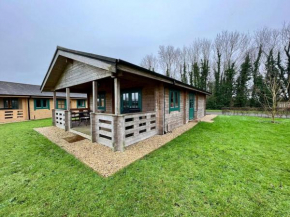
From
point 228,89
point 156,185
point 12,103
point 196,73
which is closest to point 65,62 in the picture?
point 156,185

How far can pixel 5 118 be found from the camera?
34.6ft

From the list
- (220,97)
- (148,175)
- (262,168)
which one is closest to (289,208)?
(262,168)

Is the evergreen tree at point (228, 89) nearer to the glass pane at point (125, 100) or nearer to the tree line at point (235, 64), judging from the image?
the tree line at point (235, 64)

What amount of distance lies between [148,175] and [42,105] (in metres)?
15.1

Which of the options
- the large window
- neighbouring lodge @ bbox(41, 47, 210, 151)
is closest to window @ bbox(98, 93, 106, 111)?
neighbouring lodge @ bbox(41, 47, 210, 151)

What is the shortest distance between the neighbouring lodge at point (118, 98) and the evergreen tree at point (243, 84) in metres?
16.5

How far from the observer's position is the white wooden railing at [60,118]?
6.96 m

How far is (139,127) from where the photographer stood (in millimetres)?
4668

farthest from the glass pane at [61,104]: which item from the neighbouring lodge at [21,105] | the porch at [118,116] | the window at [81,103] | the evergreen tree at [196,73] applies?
the evergreen tree at [196,73]

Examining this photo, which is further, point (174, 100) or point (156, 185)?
point (174, 100)

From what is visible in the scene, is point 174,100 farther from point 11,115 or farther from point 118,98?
point 11,115

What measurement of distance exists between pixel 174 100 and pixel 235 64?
69.5 ft

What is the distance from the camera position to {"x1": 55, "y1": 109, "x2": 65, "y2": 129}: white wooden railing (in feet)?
22.8

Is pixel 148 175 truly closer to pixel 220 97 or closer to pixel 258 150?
pixel 258 150
